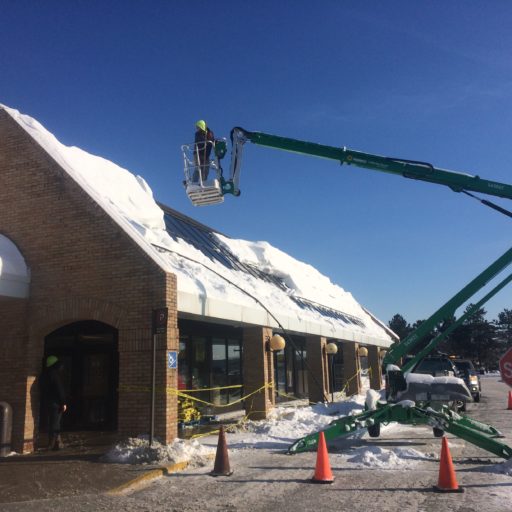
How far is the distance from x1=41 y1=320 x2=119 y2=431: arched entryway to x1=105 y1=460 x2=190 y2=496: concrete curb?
13.8ft

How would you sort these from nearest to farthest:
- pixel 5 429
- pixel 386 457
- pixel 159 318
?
pixel 386 457 < pixel 159 318 < pixel 5 429

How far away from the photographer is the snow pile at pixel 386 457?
847 centimetres

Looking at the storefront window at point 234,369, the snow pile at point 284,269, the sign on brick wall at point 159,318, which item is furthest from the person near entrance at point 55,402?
the snow pile at point 284,269

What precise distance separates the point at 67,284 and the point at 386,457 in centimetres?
675

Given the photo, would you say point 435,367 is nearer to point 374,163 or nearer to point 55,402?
point 374,163

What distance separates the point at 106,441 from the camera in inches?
416

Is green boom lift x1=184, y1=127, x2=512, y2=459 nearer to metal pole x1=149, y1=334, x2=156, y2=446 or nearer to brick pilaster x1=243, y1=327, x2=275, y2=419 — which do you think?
brick pilaster x1=243, y1=327, x2=275, y2=419

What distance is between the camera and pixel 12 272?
33.5 ft

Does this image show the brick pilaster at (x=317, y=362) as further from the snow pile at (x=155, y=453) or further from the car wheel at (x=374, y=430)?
the snow pile at (x=155, y=453)

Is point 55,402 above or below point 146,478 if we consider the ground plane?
above

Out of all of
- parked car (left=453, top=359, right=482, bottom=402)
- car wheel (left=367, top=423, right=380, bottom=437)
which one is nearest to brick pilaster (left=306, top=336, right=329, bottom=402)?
parked car (left=453, top=359, right=482, bottom=402)

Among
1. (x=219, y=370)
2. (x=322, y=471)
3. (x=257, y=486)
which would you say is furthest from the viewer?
(x=219, y=370)

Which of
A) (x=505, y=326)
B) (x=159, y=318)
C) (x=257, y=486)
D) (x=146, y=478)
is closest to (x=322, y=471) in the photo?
(x=257, y=486)

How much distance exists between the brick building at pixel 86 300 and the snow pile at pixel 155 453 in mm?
383
